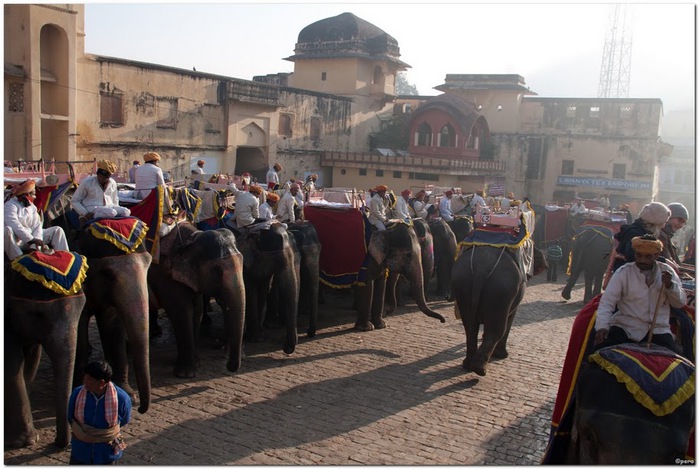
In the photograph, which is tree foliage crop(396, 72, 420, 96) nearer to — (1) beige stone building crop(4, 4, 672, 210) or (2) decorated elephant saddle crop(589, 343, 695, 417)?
(1) beige stone building crop(4, 4, 672, 210)

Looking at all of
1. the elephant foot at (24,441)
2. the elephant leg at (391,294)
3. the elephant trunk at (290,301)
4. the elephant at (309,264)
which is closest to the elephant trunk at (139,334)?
the elephant foot at (24,441)

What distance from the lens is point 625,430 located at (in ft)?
13.8

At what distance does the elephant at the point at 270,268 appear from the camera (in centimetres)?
903

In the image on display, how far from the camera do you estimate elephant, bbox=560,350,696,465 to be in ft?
13.6

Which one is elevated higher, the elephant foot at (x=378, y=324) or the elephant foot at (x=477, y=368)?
the elephant foot at (x=477, y=368)

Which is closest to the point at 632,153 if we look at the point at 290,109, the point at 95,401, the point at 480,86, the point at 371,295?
the point at 480,86

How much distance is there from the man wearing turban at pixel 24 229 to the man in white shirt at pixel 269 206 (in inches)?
184

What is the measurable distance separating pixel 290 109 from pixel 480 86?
13651 mm

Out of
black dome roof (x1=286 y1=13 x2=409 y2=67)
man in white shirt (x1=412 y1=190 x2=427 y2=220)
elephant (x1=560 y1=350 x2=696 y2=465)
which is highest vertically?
black dome roof (x1=286 y1=13 x2=409 y2=67)

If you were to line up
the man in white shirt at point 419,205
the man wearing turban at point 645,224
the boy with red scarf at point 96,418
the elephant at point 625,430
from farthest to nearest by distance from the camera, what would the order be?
the man in white shirt at point 419,205, the man wearing turban at point 645,224, the boy with red scarf at point 96,418, the elephant at point 625,430

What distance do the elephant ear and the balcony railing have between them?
63.1 ft

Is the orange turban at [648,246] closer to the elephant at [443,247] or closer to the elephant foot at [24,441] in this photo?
the elephant foot at [24,441]

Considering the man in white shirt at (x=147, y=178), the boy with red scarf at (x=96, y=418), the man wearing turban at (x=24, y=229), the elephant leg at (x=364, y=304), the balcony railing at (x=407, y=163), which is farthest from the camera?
the balcony railing at (x=407, y=163)

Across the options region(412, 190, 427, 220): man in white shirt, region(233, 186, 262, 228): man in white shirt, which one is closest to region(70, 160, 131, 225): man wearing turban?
region(233, 186, 262, 228): man in white shirt
